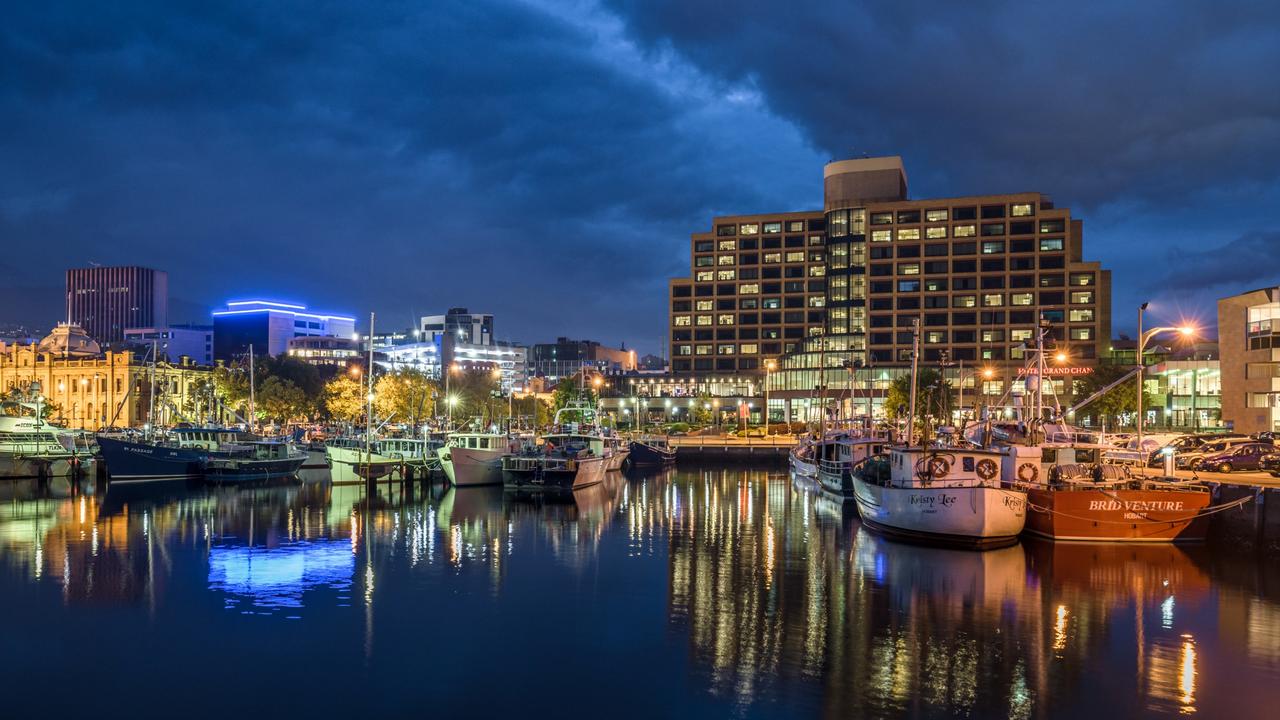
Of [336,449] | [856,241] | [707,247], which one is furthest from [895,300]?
[336,449]

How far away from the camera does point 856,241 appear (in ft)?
557

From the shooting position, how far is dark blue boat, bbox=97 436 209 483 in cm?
6912

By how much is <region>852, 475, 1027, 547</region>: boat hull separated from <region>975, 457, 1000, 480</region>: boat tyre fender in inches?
57.2

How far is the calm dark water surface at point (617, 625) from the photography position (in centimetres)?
1998

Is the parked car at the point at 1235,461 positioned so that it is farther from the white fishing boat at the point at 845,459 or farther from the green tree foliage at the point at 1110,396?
the green tree foliage at the point at 1110,396

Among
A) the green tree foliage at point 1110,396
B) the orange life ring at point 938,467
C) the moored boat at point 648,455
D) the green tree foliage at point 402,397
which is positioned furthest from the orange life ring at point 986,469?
the green tree foliage at point 402,397

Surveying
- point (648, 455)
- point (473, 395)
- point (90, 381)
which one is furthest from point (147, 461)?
point (90, 381)

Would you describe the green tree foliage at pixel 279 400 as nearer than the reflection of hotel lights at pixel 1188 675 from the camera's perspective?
No

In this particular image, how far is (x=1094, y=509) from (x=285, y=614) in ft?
99.6

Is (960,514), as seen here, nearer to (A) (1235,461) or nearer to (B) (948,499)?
(B) (948,499)

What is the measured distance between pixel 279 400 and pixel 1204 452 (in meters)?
105

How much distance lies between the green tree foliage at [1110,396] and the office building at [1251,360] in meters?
10.2

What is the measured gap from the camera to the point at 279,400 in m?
120

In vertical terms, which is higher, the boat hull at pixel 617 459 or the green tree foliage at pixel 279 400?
the green tree foliage at pixel 279 400
